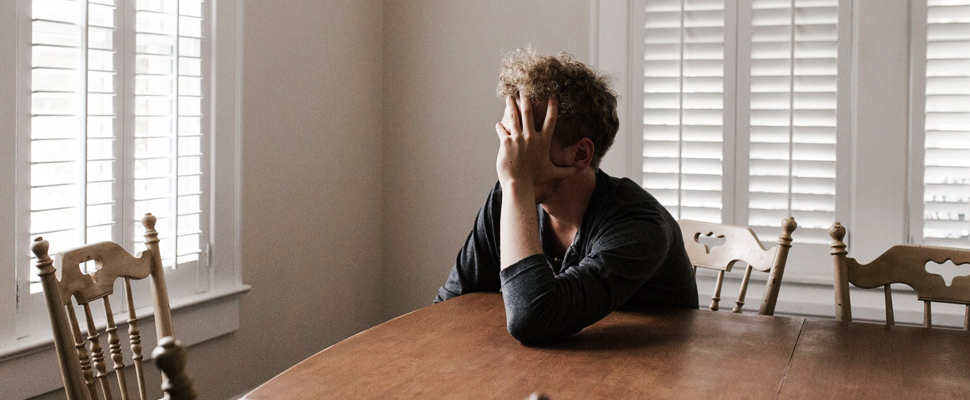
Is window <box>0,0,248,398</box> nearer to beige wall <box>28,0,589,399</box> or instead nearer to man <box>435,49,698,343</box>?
beige wall <box>28,0,589,399</box>

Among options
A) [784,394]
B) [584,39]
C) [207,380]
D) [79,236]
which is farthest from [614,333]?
[584,39]

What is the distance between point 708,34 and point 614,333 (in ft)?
5.50

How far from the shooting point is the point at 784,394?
1.26m

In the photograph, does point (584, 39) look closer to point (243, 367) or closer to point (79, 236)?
point (243, 367)

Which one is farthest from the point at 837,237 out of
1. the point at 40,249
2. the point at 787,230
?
the point at 40,249

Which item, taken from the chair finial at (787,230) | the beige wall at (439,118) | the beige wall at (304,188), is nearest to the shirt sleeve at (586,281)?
the chair finial at (787,230)

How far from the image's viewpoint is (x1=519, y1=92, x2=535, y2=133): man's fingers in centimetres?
175

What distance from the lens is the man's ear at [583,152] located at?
179 cm

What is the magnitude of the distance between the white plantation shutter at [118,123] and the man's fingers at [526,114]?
3.58 feet

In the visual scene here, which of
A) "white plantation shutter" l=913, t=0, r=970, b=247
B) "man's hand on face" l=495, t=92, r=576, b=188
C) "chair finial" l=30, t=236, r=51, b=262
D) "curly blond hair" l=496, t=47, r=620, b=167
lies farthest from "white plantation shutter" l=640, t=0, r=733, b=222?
"chair finial" l=30, t=236, r=51, b=262

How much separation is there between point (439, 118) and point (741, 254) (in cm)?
152

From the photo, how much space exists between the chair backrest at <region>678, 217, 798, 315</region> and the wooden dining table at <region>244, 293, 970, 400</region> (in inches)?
12.3

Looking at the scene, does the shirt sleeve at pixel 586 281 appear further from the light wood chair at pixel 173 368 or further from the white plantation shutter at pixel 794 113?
the white plantation shutter at pixel 794 113

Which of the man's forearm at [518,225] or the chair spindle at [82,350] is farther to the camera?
the man's forearm at [518,225]
